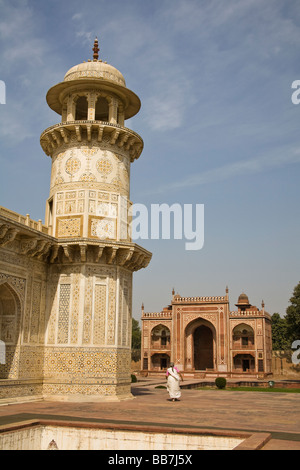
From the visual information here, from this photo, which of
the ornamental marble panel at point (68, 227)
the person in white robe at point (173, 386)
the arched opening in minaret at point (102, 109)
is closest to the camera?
the person in white robe at point (173, 386)

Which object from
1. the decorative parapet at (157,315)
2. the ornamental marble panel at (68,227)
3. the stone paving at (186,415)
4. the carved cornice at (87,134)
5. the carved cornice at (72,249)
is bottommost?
the stone paving at (186,415)

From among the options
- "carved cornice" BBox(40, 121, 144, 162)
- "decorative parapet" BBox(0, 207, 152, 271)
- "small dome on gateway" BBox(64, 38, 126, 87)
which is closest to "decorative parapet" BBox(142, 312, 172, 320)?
"decorative parapet" BBox(0, 207, 152, 271)

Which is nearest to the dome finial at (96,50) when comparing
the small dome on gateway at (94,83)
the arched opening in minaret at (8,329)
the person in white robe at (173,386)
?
the small dome on gateway at (94,83)

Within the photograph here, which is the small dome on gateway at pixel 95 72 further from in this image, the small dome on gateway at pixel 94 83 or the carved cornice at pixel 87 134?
the carved cornice at pixel 87 134

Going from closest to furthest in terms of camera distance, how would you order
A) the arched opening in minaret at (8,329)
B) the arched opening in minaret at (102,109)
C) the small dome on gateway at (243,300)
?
the arched opening in minaret at (8,329) → the arched opening in minaret at (102,109) → the small dome on gateway at (243,300)

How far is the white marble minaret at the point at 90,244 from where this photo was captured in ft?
→ 49.4

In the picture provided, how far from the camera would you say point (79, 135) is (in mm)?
16641

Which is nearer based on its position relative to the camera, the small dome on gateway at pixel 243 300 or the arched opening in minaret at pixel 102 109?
the arched opening in minaret at pixel 102 109

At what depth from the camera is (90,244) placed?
15.3m

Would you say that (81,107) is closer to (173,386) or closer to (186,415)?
(173,386)

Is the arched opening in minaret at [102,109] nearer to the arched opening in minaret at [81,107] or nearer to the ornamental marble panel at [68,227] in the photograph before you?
the arched opening in minaret at [81,107]

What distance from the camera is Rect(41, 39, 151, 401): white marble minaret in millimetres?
15047

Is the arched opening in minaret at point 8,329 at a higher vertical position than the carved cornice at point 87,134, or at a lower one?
lower
